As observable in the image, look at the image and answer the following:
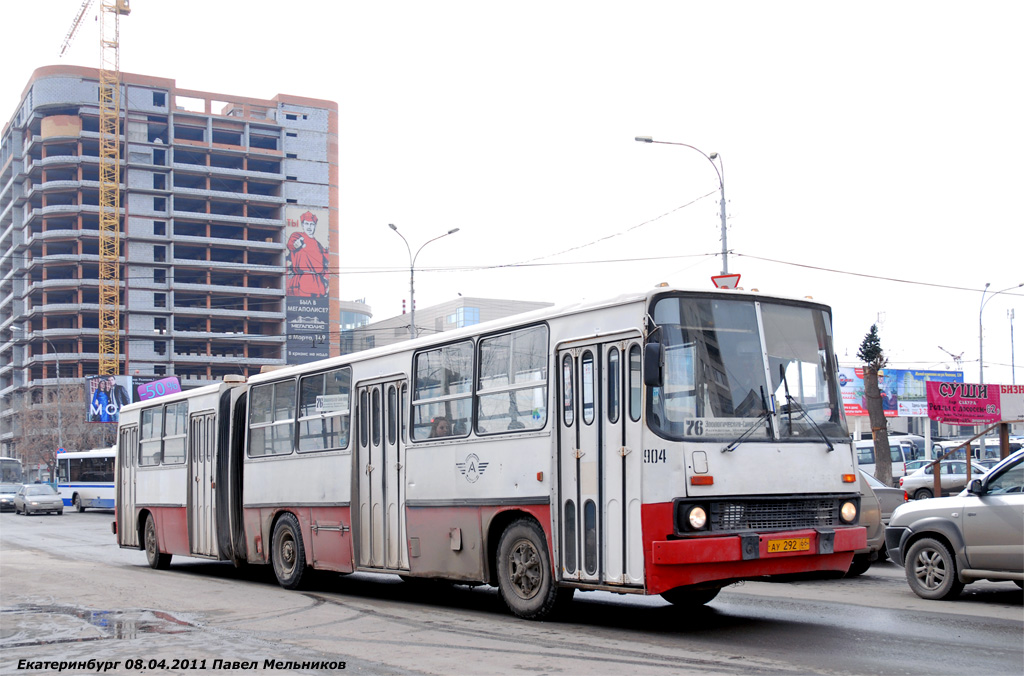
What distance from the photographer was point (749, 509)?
30.6ft

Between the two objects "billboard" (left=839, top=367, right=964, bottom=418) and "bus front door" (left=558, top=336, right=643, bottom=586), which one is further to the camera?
"billboard" (left=839, top=367, right=964, bottom=418)

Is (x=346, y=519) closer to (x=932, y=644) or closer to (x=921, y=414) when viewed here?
(x=932, y=644)

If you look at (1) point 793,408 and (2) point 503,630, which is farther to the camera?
(2) point 503,630

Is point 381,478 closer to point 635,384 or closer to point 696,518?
point 635,384

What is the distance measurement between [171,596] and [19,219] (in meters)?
123

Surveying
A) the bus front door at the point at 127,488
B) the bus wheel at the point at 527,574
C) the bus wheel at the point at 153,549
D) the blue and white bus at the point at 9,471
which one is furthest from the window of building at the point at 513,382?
the blue and white bus at the point at 9,471

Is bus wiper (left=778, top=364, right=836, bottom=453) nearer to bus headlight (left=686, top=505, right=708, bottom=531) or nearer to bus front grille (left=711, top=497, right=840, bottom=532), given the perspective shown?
bus front grille (left=711, top=497, right=840, bottom=532)

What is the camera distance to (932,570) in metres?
11.8

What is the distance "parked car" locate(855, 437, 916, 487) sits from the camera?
135ft

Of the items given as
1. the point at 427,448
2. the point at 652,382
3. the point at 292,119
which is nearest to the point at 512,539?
the point at 427,448

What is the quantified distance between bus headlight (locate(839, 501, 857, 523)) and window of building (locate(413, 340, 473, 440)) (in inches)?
155

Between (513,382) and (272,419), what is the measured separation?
6.17m

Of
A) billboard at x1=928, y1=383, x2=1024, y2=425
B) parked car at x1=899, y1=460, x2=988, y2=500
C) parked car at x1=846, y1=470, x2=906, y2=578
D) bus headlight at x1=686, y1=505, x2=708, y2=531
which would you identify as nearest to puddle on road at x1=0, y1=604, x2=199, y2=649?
bus headlight at x1=686, y1=505, x2=708, y2=531

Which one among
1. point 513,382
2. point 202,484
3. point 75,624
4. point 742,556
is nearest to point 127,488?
point 202,484
